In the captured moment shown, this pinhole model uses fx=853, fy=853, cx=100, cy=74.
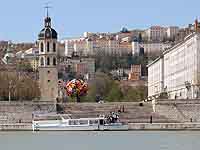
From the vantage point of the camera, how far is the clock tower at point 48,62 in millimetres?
84312

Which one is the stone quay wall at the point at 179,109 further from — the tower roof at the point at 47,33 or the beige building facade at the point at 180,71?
the tower roof at the point at 47,33

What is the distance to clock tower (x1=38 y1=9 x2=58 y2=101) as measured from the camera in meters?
84.3

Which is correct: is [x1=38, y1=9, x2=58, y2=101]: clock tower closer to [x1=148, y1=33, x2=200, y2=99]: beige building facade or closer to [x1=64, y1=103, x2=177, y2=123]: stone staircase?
[x1=64, y1=103, x2=177, y2=123]: stone staircase

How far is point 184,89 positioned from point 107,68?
8595cm

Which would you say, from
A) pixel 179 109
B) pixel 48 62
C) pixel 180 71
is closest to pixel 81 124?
pixel 179 109

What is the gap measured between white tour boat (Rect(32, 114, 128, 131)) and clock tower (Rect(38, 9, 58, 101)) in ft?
51.2

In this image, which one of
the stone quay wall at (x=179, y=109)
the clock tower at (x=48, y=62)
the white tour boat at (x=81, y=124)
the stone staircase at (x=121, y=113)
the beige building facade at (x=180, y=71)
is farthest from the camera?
the beige building facade at (x=180, y=71)

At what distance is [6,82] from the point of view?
95.9 metres

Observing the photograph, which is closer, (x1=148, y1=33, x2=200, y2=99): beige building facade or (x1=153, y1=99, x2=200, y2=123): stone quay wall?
(x1=153, y1=99, x2=200, y2=123): stone quay wall

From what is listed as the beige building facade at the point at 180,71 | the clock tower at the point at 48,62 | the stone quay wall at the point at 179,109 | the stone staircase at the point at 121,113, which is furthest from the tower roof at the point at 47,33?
the stone quay wall at the point at 179,109

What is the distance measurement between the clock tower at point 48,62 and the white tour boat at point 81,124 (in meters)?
15.6

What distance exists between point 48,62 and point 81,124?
58.0ft

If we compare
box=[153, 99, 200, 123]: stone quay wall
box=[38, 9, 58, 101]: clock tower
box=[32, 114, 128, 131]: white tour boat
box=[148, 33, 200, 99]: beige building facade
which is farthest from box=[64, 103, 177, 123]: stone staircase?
box=[148, 33, 200, 99]: beige building facade
